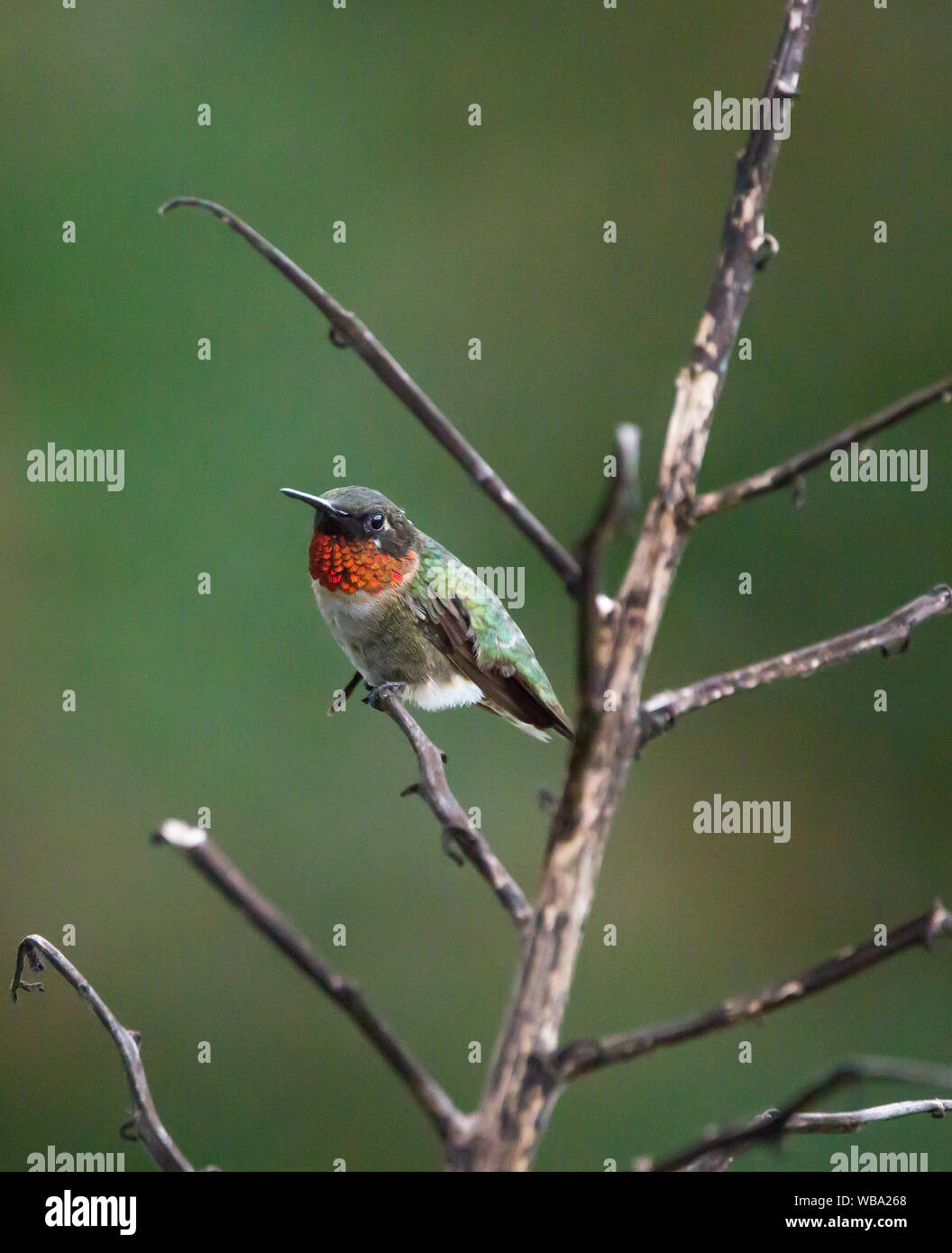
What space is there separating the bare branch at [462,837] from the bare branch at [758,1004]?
0.20ft

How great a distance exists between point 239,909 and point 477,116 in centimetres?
298

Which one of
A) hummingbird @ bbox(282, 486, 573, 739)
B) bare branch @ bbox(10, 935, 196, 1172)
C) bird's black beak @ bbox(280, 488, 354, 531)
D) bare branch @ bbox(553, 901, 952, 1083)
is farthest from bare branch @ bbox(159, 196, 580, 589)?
hummingbird @ bbox(282, 486, 573, 739)

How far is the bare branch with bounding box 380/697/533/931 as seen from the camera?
0.55 meters

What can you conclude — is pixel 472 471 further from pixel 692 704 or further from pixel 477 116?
pixel 477 116

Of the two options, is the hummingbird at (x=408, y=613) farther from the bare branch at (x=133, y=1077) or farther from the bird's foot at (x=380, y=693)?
the bare branch at (x=133, y=1077)

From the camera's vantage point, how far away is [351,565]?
133cm

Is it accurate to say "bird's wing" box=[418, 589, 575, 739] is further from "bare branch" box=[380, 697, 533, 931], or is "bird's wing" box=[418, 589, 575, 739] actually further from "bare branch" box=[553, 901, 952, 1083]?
"bare branch" box=[553, 901, 952, 1083]

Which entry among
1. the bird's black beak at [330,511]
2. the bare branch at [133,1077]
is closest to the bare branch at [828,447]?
the bare branch at [133,1077]

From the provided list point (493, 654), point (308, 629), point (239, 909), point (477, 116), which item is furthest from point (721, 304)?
point (477, 116)

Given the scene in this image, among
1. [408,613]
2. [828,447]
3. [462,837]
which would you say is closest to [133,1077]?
[462,837]

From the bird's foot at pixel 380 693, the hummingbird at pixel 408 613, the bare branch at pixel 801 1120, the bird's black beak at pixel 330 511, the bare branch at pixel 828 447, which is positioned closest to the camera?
the bare branch at pixel 801 1120

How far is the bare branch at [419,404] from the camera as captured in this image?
537 millimetres

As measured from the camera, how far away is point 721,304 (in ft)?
1.91
